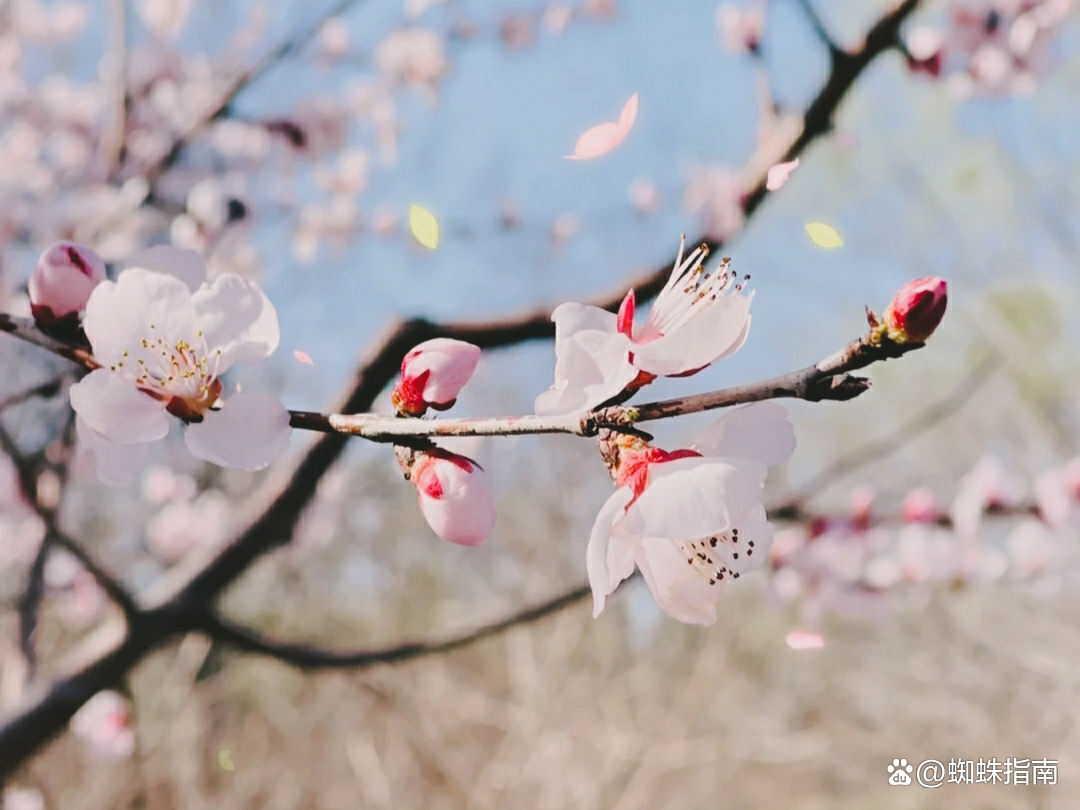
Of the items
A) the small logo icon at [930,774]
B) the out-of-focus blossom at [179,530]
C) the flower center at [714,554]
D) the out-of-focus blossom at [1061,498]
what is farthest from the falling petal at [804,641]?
the small logo icon at [930,774]

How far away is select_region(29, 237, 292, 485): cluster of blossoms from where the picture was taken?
44 cm

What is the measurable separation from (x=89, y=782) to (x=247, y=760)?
1136mm

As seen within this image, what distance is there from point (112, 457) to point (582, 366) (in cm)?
34

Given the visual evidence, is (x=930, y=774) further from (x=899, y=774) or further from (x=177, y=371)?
(x=177, y=371)

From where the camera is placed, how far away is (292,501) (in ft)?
3.47

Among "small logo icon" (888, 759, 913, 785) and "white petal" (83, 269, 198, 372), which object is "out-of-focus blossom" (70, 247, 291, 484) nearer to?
"white petal" (83, 269, 198, 372)

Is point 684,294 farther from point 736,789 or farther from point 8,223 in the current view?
point 736,789

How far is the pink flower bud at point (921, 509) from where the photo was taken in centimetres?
133

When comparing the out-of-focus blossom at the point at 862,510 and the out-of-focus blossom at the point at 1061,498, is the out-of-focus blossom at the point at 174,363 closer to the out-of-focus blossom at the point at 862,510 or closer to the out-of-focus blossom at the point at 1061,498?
the out-of-focus blossom at the point at 862,510

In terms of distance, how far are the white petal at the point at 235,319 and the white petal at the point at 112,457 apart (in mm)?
84

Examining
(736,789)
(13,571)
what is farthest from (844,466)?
(736,789)

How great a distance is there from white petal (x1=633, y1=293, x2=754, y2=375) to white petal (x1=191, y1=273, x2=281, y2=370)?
0.26m

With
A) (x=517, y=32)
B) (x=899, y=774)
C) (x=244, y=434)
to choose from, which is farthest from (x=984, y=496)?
(x=517, y=32)

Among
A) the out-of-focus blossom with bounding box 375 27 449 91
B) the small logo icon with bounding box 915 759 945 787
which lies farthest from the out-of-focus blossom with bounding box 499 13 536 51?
the small logo icon with bounding box 915 759 945 787
